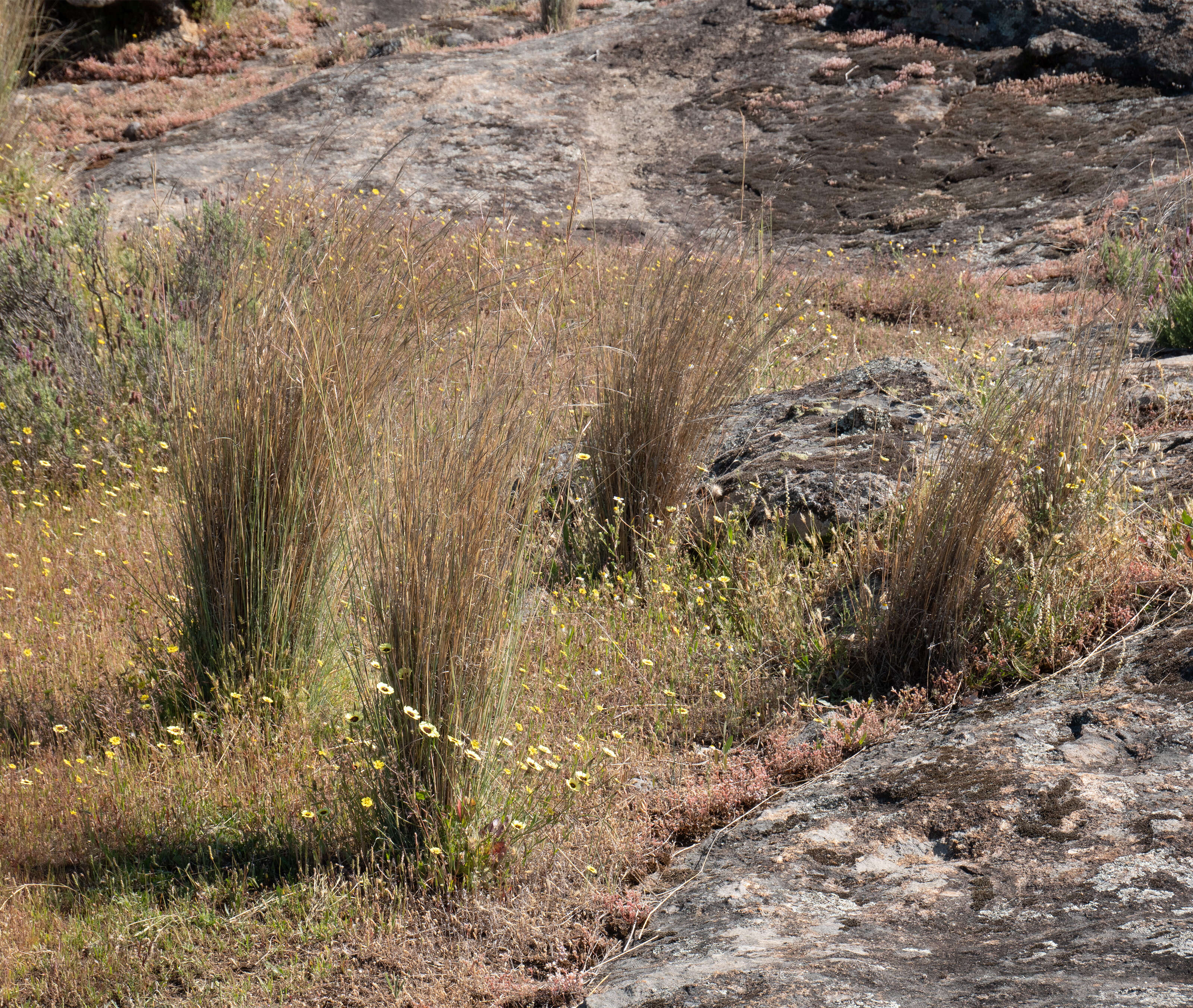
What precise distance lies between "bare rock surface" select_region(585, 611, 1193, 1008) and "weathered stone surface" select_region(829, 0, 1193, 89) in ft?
40.2

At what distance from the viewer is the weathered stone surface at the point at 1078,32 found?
486 inches

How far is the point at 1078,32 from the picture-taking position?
1324cm

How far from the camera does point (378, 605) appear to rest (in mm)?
2590

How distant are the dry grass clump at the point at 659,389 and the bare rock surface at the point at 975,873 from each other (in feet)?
5.50

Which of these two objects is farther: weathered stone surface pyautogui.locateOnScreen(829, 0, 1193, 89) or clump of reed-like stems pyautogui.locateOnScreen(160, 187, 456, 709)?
weathered stone surface pyautogui.locateOnScreen(829, 0, 1193, 89)

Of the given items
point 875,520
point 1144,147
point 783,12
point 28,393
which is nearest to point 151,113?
point 783,12

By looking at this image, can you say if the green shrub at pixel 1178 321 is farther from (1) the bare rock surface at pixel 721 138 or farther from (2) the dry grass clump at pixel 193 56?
(2) the dry grass clump at pixel 193 56

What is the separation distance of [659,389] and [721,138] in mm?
10711

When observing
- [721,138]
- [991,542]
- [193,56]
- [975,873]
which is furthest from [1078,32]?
[193,56]

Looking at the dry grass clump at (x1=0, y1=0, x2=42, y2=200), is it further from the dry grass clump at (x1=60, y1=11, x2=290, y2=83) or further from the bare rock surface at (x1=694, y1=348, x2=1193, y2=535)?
the bare rock surface at (x1=694, y1=348, x2=1193, y2=535)

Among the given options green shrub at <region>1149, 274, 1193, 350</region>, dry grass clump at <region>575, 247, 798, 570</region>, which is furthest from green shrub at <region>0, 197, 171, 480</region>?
green shrub at <region>1149, 274, 1193, 350</region>

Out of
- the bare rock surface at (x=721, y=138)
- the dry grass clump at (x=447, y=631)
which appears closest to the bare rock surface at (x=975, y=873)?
the dry grass clump at (x=447, y=631)

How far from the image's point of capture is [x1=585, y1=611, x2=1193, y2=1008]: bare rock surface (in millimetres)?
1840

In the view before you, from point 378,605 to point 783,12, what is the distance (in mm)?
16580
